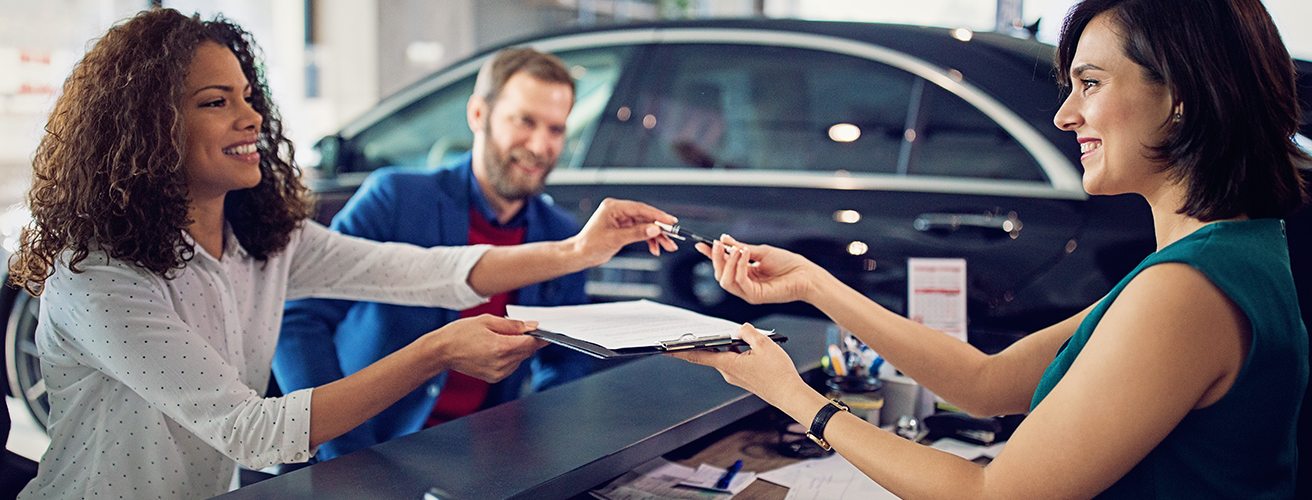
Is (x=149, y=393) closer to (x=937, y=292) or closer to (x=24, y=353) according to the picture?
(x=937, y=292)

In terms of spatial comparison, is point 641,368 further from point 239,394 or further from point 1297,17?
point 1297,17

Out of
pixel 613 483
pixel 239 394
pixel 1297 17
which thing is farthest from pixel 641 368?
pixel 1297 17

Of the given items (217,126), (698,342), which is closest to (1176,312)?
(698,342)

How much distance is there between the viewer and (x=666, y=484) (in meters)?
1.47

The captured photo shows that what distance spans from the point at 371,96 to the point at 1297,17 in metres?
6.78

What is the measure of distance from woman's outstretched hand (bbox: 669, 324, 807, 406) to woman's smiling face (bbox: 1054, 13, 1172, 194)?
1.54 feet

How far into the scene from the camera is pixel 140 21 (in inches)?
53.9

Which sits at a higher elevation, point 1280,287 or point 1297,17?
point 1297,17

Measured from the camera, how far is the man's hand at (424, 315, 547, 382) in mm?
1349

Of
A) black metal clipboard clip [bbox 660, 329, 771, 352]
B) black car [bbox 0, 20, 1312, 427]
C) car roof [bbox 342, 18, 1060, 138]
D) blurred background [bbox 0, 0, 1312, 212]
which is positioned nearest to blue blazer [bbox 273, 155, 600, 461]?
black car [bbox 0, 20, 1312, 427]

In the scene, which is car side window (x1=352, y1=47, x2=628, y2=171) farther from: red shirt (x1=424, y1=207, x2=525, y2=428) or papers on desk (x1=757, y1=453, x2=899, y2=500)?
papers on desk (x1=757, y1=453, x2=899, y2=500)

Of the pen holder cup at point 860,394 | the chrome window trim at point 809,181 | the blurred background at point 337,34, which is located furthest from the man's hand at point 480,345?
the blurred background at point 337,34

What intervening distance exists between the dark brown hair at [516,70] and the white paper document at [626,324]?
3.34 ft

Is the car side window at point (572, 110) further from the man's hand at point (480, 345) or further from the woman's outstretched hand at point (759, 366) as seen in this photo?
the woman's outstretched hand at point (759, 366)
